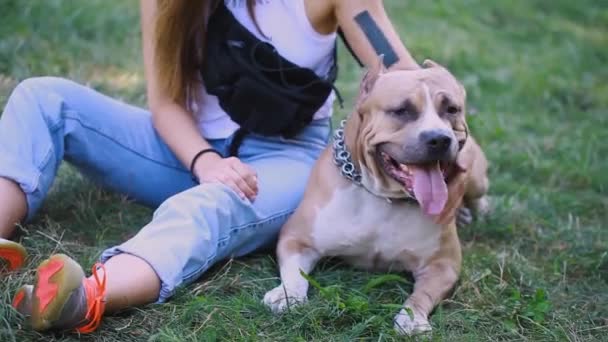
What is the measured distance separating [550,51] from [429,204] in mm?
4297

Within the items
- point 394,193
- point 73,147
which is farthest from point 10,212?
point 394,193

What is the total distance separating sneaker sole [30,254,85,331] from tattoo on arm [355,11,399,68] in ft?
3.85

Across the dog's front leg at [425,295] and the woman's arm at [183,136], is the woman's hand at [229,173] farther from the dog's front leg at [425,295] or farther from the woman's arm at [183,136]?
the dog's front leg at [425,295]

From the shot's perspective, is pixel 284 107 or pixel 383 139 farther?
pixel 284 107

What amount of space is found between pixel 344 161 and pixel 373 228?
8.9 inches

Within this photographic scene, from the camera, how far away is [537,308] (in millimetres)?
2727

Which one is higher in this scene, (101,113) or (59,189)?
(101,113)

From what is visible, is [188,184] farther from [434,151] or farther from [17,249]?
[434,151]

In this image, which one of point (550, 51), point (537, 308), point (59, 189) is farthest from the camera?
point (550, 51)

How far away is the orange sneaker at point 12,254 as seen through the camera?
96.3 inches

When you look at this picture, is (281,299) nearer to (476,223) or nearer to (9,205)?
(9,205)

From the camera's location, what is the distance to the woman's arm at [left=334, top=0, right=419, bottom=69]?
2.80 m

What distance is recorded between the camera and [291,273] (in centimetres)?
273

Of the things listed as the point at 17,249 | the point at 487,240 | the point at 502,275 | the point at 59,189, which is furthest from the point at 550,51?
Result: the point at 17,249
